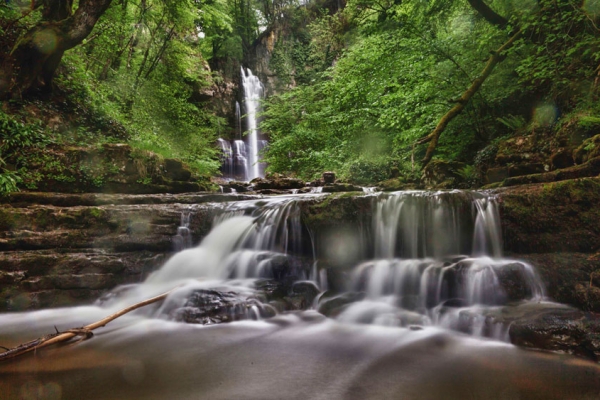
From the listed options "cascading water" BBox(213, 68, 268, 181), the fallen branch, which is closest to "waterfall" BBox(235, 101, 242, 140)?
"cascading water" BBox(213, 68, 268, 181)

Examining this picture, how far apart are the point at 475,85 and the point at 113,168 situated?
9.24m

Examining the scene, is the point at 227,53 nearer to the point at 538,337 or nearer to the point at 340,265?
the point at 340,265

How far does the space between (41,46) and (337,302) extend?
950 cm

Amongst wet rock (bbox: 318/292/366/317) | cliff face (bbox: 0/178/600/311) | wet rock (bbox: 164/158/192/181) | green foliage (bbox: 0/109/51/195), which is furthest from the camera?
wet rock (bbox: 164/158/192/181)

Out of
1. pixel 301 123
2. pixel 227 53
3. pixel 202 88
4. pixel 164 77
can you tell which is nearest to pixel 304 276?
pixel 301 123

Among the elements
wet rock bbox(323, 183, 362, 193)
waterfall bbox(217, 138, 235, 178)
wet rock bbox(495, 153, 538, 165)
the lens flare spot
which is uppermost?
the lens flare spot

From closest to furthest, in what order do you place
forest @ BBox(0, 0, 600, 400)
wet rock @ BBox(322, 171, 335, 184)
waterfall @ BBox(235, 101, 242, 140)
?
forest @ BBox(0, 0, 600, 400) → wet rock @ BBox(322, 171, 335, 184) → waterfall @ BBox(235, 101, 242, 140)

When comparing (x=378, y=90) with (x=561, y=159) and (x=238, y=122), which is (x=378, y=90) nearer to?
(x=561, y=159)

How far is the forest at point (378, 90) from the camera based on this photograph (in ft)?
22.4

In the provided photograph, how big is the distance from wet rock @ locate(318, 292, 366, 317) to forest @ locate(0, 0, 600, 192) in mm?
3696

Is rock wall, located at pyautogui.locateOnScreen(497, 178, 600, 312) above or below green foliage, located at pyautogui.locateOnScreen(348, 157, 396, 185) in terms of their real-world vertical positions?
below

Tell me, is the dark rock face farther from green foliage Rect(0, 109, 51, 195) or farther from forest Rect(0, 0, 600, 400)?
green foliage Rect(0, 109, 51, 195)

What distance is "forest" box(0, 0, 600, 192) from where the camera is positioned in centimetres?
684

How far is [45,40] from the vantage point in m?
7.83
